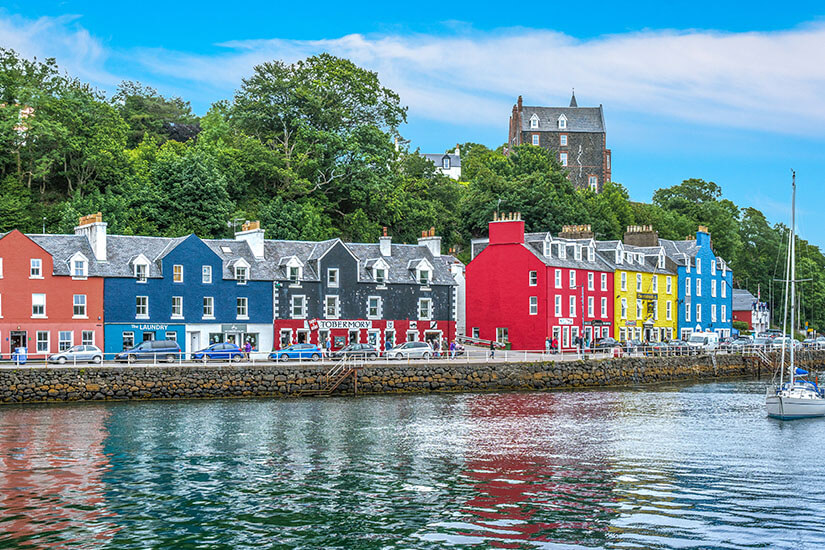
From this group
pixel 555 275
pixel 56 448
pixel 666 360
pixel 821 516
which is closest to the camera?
pixel 821 516

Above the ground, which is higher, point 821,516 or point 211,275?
point 211,275

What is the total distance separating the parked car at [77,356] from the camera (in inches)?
2039

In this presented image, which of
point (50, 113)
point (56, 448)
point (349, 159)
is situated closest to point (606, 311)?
point (349, 159)

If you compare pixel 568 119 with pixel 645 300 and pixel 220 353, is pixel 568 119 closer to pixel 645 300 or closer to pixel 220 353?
pixel 645 300

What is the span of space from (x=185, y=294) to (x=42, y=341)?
9.18 meters

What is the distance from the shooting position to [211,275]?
206ft

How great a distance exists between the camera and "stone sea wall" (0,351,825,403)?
48625 mm

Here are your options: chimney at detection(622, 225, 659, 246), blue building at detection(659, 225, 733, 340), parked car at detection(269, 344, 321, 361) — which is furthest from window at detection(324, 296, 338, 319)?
blue building at detection(659, 225, 733, 340)

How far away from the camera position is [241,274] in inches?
2517

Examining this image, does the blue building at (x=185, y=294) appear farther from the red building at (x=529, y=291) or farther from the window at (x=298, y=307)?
the red building at (x=529, y=291)

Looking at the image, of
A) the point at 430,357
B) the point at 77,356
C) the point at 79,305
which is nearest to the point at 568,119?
the point at 430,357

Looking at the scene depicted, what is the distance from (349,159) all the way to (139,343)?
30395 millimetres

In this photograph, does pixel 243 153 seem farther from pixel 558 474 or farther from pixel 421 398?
pixel 558 474

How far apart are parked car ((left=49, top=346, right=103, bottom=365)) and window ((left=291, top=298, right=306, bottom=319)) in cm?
1534
